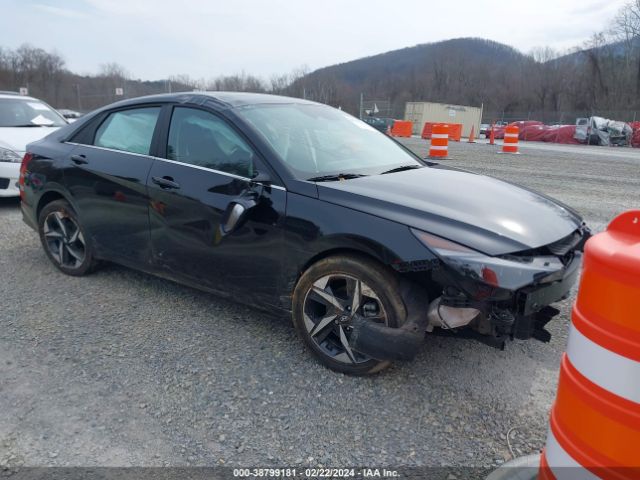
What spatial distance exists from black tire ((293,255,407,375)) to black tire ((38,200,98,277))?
Answer: 7.52 feet

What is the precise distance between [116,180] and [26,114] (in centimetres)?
569

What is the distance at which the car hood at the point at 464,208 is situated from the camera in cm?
247

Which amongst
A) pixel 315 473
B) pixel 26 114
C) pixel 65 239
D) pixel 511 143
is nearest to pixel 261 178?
pixel 315 473

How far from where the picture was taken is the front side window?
3.18m

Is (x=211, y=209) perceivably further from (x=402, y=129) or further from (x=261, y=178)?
(x=402, y=129)

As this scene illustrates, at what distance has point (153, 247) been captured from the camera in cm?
364

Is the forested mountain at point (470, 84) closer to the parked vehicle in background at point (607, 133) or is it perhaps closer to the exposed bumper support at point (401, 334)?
the parked vehicle in background at point (607, 133)

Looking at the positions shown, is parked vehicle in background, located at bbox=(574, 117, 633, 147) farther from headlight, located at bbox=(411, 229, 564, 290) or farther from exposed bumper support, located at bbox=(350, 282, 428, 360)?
exposed bumper support, located at bbox=(350, 282, 428, 360)

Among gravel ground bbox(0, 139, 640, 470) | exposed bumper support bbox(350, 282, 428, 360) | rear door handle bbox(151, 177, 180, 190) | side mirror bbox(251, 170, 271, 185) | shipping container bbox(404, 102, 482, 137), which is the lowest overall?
gravel ground bbox(0, 139, 640, 470)

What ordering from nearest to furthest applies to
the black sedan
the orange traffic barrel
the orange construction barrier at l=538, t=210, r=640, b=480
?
the orange construction barrier at l=538, t=210, r=640, b=480 < the black sedan < the orange traffic barrel

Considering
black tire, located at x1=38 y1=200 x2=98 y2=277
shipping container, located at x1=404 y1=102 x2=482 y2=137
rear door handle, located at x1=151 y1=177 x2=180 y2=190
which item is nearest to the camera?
rear door handle, located at x1=151 y1=177 x2=180 y2=190

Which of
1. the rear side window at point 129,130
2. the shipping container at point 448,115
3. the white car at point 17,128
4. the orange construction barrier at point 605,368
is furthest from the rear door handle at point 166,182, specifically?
the shipping container at point 448,115

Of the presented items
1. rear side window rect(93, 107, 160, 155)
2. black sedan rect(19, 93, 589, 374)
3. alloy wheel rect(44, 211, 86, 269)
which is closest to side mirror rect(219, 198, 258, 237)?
black sedan rect(19, 93, 589, 374)

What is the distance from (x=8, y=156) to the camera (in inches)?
264
